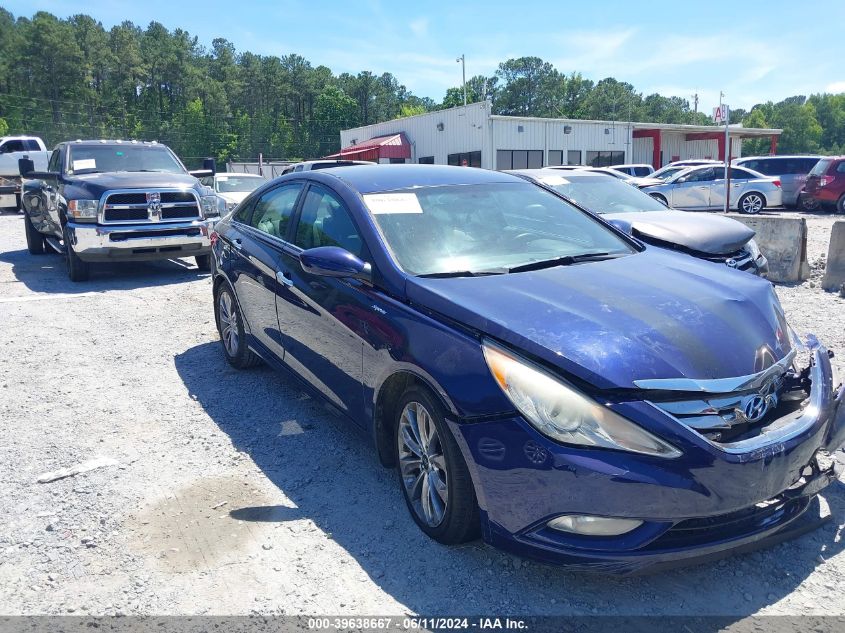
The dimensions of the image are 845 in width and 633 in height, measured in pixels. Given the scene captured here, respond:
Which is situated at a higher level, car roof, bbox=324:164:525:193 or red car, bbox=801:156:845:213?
car roof, bbox=324:164:525:193

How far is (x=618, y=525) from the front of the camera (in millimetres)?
2363

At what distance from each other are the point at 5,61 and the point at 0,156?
2611 inches

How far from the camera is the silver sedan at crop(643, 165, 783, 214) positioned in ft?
61.1

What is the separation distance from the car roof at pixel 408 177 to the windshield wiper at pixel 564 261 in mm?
907

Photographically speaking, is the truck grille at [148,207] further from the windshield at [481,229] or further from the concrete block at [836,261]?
the concrete block at [836,261]

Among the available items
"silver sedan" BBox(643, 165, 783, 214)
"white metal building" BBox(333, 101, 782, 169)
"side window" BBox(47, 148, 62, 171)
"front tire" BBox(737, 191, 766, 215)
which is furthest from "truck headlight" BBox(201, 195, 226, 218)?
"white metal building" BBox(333, 101, 782, 169)

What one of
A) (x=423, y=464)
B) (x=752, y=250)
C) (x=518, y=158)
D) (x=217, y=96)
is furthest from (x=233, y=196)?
(x=217, y=96)

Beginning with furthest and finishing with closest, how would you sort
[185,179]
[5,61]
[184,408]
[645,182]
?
[5,61]
[645,182]
[185,179]
[184,408]

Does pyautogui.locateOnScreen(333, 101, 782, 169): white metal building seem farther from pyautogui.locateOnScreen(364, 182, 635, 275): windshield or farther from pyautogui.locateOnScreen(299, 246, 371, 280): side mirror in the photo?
pyautogui.locateOnScreen(299, 246, 371, 280): side mirror

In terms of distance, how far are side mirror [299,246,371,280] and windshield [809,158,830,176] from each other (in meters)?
20.2

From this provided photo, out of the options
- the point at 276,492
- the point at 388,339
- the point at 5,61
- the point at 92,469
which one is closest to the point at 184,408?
the point at 92,469

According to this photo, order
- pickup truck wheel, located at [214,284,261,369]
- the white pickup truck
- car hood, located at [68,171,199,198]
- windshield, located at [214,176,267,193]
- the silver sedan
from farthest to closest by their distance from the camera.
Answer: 1. the white pickup truck
2. the silver sedan
3. windshield, located at [214,176,267,193]
4. car hood, located at [68,171,199,198]
5. pickup truck wheel, located at [214,284,261,369]

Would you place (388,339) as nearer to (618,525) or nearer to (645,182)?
(618,525)

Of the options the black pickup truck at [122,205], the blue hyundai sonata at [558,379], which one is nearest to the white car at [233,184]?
the black pickup truck at [122,205]
